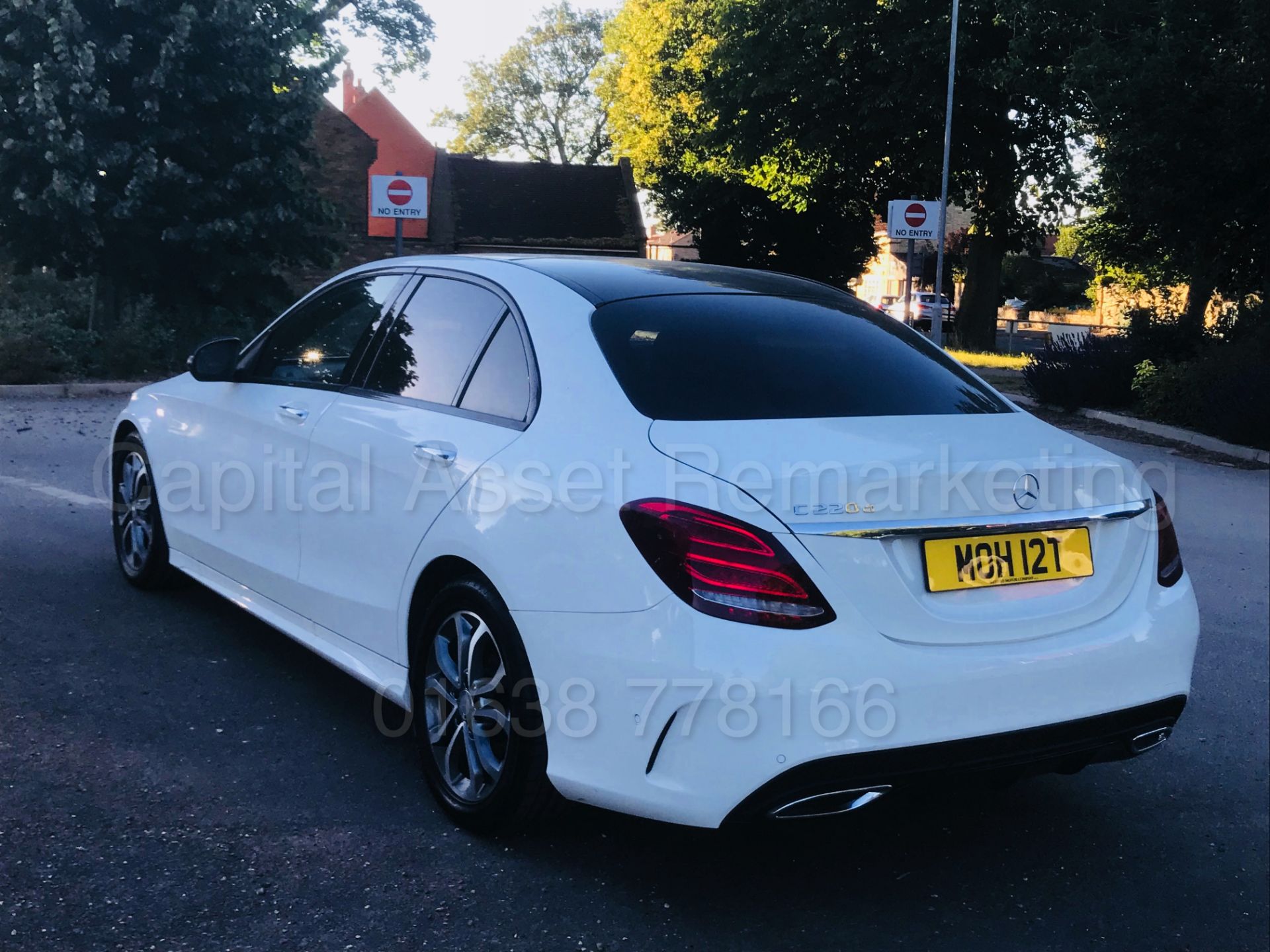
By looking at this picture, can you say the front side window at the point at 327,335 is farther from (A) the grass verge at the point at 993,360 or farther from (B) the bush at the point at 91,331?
(A) the grass verge at the point at 993,360

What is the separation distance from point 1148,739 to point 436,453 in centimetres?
208

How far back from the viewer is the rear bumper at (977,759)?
305 cm

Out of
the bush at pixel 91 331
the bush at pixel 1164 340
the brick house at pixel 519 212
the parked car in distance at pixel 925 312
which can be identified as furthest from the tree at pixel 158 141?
the brick house at pixel 519 212

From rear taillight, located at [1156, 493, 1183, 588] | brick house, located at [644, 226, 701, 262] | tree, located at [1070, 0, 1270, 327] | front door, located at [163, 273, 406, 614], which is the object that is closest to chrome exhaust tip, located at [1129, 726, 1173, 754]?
rear taillight, located at [1156, 493, 1183, 588]

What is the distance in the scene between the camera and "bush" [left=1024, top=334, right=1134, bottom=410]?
1770cm

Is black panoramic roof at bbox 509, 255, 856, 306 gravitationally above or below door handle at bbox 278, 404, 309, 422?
above

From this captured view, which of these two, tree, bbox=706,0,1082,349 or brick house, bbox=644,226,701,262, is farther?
brick house, bbox=644,226,701,262

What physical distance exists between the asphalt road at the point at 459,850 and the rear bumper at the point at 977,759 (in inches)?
5.1

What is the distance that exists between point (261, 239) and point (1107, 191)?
1353 centimetres

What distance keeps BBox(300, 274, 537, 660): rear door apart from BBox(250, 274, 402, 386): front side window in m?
0.20

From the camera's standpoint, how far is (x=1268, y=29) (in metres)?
15.8

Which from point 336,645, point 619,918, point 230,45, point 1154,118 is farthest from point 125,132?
point 619,918

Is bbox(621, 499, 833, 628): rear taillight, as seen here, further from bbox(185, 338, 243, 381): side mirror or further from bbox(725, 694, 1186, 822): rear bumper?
bbox(185, 338, 243, 381): side mirror

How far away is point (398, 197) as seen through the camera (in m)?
16.2
